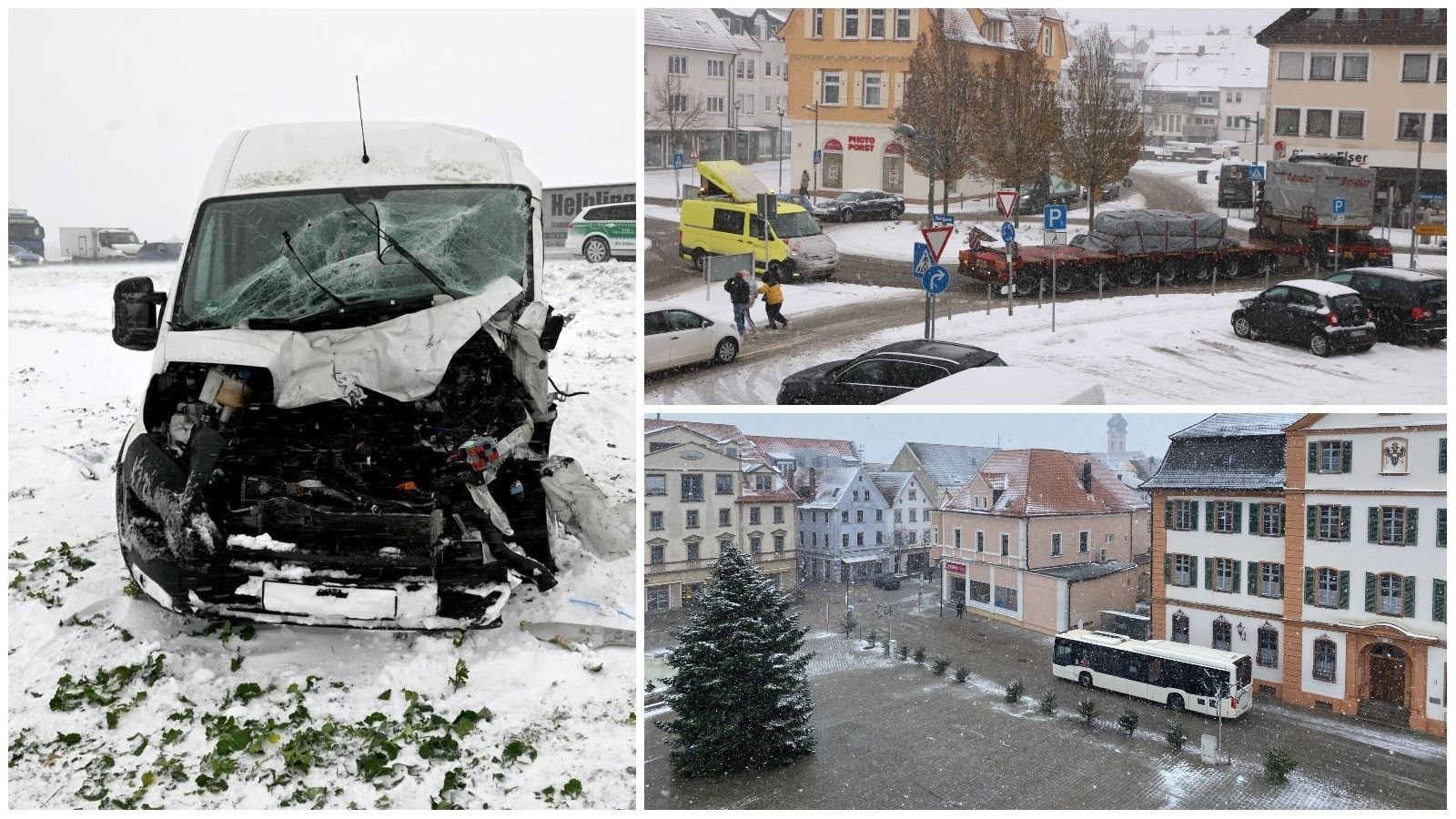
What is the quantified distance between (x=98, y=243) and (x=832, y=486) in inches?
165

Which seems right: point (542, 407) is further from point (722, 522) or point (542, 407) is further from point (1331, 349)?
point (1331, 349)

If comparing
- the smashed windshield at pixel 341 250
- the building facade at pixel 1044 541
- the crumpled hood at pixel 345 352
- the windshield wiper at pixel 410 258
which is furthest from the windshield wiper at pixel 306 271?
the building facade at pixel 1044 541

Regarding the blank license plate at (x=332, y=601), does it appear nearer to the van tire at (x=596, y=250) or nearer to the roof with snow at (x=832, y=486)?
the roof with snow at (x=832, y=486)

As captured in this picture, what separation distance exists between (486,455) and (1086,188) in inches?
128

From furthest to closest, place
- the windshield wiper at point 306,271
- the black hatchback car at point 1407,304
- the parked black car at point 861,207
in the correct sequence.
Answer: the parked black car at point 861,207, the black hatchback car at point 1407,304, the windshield wiper at point 306,271

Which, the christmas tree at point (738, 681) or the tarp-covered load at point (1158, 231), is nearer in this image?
the christmas tree at point (738, 681)

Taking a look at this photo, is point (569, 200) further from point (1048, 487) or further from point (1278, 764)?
point (1278, 764)

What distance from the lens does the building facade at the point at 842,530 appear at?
523cm

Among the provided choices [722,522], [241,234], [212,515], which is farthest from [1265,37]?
[212,515]

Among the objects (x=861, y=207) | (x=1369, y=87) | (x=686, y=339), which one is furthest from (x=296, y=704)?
(x=1369, y=87)

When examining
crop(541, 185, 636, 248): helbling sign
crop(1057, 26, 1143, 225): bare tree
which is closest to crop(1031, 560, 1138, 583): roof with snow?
crop(1057, 26, 1143, 225): bare tree

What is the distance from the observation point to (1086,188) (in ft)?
18.2

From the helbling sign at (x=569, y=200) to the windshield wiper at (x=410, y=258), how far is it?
28.8 inches

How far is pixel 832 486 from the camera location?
528cm
